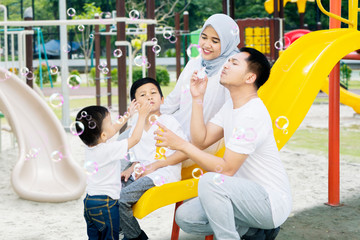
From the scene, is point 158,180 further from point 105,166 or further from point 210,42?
point 210,42

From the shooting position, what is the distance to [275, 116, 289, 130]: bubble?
10.9ft

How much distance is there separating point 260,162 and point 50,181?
3074 millimetres

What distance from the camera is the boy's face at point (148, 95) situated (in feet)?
9.90

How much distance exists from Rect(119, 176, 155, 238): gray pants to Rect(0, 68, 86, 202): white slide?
6.07 feet

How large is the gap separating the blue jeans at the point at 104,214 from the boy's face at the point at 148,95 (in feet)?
1.90

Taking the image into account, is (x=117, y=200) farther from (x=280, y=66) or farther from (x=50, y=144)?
(x=50, y=144)

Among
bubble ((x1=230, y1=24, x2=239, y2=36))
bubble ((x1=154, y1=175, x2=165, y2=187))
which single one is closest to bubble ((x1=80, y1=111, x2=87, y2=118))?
bubble ((x1=154, y1=175, x2=165, y2=187))

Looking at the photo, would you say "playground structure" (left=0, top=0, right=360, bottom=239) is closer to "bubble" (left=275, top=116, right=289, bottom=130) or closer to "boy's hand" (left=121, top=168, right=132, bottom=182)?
"bubble" (left=275, top=116, right=289, bottom=130)

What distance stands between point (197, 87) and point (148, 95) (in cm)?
34

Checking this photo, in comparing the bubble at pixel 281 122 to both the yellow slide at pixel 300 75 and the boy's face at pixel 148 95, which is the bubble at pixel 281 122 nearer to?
the yellow slide at pixel 300 75


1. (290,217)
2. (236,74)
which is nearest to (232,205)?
(236,74)

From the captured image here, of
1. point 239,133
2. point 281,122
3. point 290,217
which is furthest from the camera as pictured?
point 290,217

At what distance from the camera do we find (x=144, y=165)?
10.1ft

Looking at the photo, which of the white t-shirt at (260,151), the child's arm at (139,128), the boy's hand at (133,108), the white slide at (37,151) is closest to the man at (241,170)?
the white t-shirt at (260,151)
